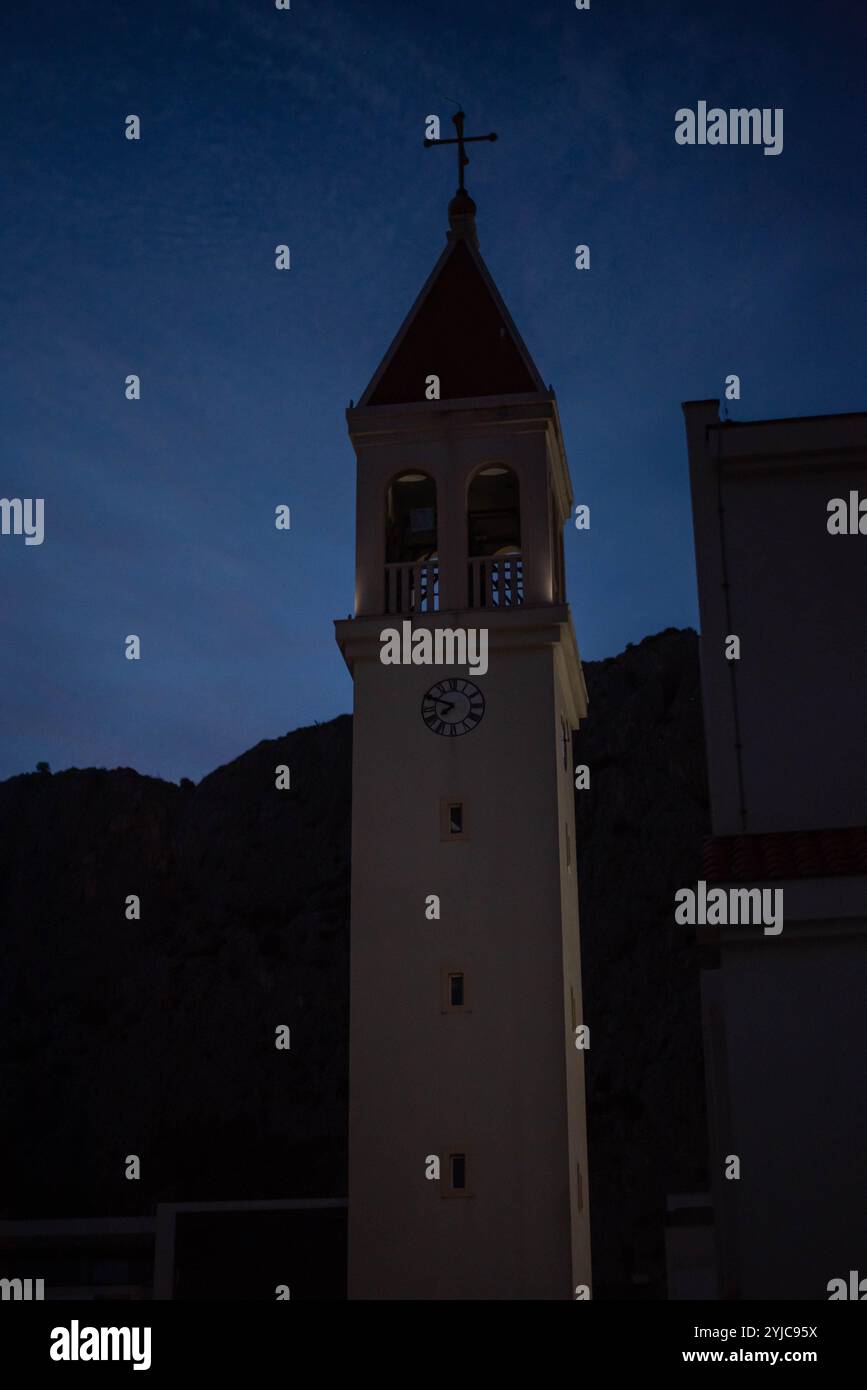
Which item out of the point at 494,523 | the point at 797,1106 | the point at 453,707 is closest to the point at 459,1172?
the point at 453,707

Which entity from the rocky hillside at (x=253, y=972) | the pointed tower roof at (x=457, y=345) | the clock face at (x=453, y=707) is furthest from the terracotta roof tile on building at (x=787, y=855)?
the rocky hillside at (x=253, y=972)

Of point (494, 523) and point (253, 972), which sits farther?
point (253, 972)

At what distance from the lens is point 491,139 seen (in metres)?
35.0

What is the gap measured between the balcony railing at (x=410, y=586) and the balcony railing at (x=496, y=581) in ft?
2.33

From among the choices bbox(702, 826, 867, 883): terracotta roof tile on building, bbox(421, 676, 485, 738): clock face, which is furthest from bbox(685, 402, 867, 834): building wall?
bbox(421, 676, 485, 738): clock face

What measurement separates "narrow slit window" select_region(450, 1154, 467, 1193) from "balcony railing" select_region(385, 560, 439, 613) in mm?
9571

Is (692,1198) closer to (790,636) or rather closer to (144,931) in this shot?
(790,636)

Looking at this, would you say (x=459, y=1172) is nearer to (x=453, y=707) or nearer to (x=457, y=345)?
(x=453, y=707)

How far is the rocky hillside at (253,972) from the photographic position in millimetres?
78000

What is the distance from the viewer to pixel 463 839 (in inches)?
1134

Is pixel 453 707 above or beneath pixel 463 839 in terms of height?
above

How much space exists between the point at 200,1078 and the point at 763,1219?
7114 centimetres

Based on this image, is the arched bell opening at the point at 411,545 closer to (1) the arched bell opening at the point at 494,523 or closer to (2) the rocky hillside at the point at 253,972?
(1) the arched bell opening at the point at 494,523

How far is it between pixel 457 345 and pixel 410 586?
17.8 ft
